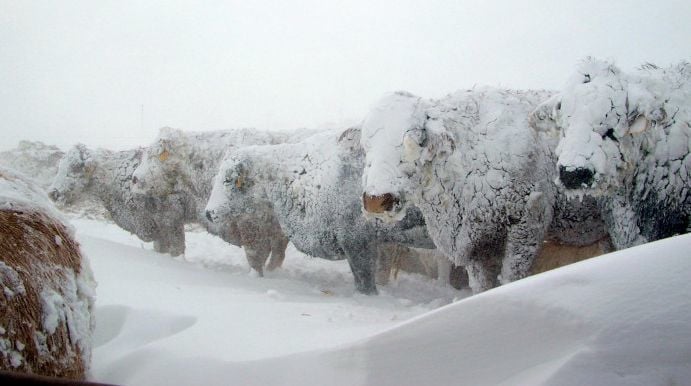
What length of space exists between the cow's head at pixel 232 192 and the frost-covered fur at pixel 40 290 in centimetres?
465

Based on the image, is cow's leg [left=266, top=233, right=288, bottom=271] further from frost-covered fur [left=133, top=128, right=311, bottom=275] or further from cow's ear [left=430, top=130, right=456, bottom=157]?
cow's ear [left=430, top=130, right=456, bottom=157]

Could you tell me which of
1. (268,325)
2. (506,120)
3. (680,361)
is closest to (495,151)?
(506,120)

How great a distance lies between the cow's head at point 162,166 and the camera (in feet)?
29.0

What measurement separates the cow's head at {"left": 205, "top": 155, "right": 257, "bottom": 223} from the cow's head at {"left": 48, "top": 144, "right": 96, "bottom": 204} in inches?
160

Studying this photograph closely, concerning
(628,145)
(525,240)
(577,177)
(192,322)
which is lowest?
(192,322)

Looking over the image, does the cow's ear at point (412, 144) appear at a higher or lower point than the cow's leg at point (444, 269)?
higher

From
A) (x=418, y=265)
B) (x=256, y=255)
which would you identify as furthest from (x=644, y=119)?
(x=256, y=255)

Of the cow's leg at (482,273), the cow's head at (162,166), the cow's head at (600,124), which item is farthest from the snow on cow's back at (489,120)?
the cow's head at (162,166)

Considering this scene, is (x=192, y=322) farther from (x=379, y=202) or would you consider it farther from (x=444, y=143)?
(x=444, y=143)

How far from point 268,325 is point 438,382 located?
→ 1.62 meters

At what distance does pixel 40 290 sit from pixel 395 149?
273cm

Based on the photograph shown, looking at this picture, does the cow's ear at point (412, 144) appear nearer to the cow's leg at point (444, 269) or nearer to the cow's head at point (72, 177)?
the cow's leg at point (444, 269)

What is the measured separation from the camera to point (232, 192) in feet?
23.7

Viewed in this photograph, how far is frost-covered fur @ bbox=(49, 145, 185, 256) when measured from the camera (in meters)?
9.09
